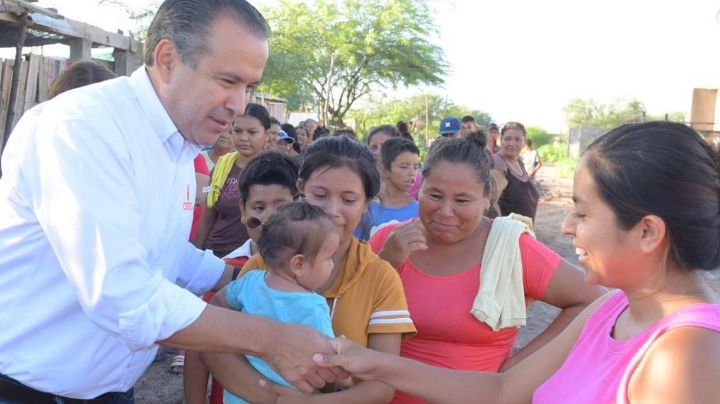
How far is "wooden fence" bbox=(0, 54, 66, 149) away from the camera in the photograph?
7375 millimetres

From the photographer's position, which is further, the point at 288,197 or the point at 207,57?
the point at 288,197

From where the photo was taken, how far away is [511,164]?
7.60m

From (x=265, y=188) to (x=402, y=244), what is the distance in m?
1.06

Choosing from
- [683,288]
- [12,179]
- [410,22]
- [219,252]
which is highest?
[410,22]

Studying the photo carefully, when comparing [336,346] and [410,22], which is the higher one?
[410,22]

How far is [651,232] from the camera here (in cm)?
156

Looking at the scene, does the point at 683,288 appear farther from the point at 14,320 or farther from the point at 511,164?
the point at 511,164

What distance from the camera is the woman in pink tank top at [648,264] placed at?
1.44 metres

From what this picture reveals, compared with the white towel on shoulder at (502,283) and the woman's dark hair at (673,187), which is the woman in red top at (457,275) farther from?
the woman's dark hair at (673,187)

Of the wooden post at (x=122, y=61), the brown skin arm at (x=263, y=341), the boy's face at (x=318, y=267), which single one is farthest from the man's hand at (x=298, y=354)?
the wooden post at (x=122, y=61)

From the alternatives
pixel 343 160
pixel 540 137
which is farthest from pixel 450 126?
pixel 540 137

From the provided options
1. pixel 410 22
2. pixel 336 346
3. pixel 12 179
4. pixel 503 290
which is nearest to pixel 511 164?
pixel 503 290

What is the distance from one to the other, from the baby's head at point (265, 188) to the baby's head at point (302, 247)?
931 mm

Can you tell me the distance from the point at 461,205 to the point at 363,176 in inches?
16.7
